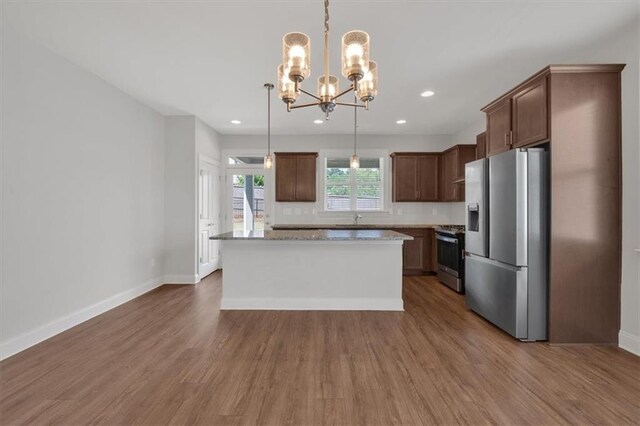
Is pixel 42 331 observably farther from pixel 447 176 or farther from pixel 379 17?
pixel 447 176

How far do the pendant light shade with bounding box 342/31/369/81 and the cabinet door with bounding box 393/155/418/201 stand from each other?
162 inches

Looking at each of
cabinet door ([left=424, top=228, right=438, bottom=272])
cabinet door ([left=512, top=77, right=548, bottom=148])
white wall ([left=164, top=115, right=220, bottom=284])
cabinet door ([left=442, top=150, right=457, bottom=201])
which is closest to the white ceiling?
cabinet door ([left=512, top=77, right=548, bottom=148])

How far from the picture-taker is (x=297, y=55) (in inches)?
70.8

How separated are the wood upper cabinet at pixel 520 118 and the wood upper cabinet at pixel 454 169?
167cm

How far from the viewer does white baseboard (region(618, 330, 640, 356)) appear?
239 cm

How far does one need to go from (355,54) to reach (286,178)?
4119 millimetres

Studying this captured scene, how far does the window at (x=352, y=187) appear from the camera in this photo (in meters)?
5.96

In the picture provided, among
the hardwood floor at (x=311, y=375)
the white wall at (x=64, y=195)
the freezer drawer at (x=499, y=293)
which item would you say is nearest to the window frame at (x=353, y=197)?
the freezer drawer at (x=499, y=293)

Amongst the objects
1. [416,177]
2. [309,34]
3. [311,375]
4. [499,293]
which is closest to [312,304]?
[311,375]

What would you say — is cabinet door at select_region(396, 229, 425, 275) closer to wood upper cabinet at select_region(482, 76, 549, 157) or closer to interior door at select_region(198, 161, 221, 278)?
wood upper cabinet at select_region(482, 76, 549, 157)

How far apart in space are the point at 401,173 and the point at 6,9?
17.7 ft

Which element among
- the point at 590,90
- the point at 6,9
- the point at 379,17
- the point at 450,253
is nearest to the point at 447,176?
the point at 450,253

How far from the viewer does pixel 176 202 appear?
15.5ft

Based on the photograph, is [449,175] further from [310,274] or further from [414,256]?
[310,274]
